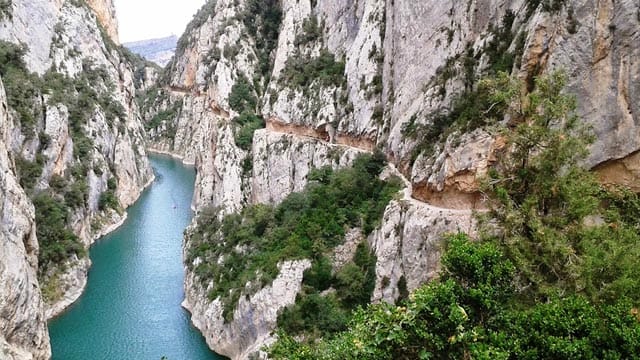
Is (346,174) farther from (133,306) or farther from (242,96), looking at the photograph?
(242,96)

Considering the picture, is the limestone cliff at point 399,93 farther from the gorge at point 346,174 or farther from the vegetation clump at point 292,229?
the vegetation clump at point 292,229

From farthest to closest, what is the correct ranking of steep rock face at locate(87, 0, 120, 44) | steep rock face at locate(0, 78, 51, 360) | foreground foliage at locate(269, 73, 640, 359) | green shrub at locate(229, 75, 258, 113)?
1. steep rock face at locate(87, 0, 120, 44)
2. green shrub at locate(229, 75, 258, 113)
3. steep rock face at locate(0, 78, 51, 360)
4. foreground foliage at locate(269, 73, 640, 359)

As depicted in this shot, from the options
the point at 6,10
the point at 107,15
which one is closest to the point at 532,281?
the point at 6,10

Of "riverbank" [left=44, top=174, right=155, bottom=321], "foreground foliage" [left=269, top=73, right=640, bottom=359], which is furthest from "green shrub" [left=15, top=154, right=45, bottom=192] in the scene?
"foreground foliage" [left=269, top=73, right=640, bottom=359]

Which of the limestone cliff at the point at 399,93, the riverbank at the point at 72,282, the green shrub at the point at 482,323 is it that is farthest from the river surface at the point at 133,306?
the green shrub at the point at 482,323

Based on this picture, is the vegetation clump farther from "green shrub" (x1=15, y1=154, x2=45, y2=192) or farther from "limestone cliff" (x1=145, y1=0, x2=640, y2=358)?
"green shrub" (x1=15, y1=154, x2=45, y2=192)
